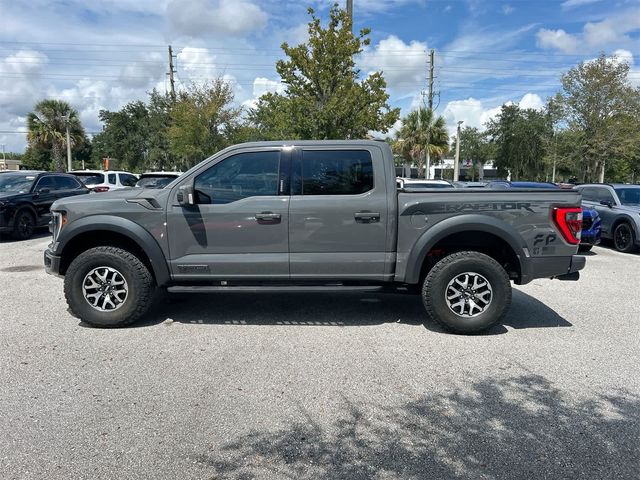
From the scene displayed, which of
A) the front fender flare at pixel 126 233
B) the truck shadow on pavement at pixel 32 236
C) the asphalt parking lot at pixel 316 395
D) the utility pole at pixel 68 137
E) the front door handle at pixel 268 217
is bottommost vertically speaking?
the truck shadow on pavement at pixel 32 236

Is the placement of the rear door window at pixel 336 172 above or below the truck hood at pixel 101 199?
above

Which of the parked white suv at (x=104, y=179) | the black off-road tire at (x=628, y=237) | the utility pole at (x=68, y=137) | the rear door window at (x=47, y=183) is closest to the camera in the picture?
the black off-road tire at (x=628, y=237)

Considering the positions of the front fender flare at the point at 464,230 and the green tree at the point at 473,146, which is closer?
the front fender flare at the point at 464,230

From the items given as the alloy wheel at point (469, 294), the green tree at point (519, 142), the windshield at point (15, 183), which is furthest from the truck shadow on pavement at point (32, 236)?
the green tree at point (519, 142)

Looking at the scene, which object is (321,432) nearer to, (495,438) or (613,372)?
(495,438)

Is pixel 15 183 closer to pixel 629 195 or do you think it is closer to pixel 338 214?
pixel 338 214

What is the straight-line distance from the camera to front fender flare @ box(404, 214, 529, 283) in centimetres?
477

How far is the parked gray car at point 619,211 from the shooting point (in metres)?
10.6

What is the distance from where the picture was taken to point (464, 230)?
4.78m

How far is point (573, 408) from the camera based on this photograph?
341 cm

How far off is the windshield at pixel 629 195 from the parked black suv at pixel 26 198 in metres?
14.5

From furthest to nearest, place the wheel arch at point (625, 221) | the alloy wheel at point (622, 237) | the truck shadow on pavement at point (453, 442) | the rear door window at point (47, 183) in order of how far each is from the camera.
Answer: the rear door window at point (47, 183)
the alloy wheel at point (622, 237)
the wheel arch at point (625, 221)
the truck shadow on pavement at point (453, 442)

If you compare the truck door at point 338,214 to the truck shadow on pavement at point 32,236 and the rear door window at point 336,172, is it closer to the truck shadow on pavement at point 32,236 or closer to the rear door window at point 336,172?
the rear door window at point 336,172

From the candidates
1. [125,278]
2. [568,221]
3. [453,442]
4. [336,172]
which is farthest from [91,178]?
[453,442]
